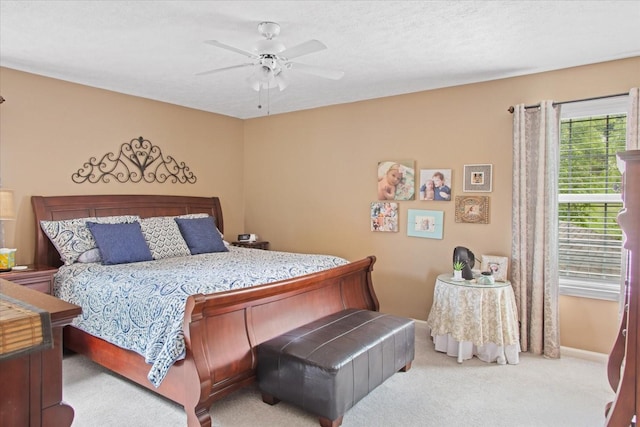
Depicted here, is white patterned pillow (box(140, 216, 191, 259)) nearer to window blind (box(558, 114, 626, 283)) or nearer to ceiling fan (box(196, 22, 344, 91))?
ceiling fan (box(196, 22, 344, 91))

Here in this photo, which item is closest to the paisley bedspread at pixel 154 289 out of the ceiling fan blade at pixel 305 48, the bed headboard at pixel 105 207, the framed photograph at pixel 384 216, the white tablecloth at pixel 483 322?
the bed headboard at pixel 105 207

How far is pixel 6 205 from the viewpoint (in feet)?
10.9

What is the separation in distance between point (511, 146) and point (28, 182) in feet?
14.4

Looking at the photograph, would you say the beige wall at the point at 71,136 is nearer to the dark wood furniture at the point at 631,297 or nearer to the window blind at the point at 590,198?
the window blind at the point at 590,198

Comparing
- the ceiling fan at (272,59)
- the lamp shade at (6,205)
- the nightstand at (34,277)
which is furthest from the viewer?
the lamp shade at (6,205)

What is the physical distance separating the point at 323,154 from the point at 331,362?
310cm

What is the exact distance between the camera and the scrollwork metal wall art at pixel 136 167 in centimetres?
420

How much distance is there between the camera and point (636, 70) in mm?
3219

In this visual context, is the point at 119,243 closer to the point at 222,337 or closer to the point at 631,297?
the point at 222,337

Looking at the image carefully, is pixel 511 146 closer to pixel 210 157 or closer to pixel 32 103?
pixel 210 157

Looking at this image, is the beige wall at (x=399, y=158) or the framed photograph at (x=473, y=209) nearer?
the beige wall at (x=399, y=158)

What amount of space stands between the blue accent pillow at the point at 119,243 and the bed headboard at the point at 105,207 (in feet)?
1.29

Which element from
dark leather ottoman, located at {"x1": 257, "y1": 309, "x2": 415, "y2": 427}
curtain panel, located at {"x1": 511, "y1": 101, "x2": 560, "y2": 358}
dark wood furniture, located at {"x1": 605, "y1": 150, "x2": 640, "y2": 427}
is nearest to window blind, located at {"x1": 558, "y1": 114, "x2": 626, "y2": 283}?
curtain panel, located at {"x1": 511, "y1": 101, "x2": 560, "y2": 358}

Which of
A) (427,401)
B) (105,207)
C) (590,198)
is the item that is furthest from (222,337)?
(590,198)
